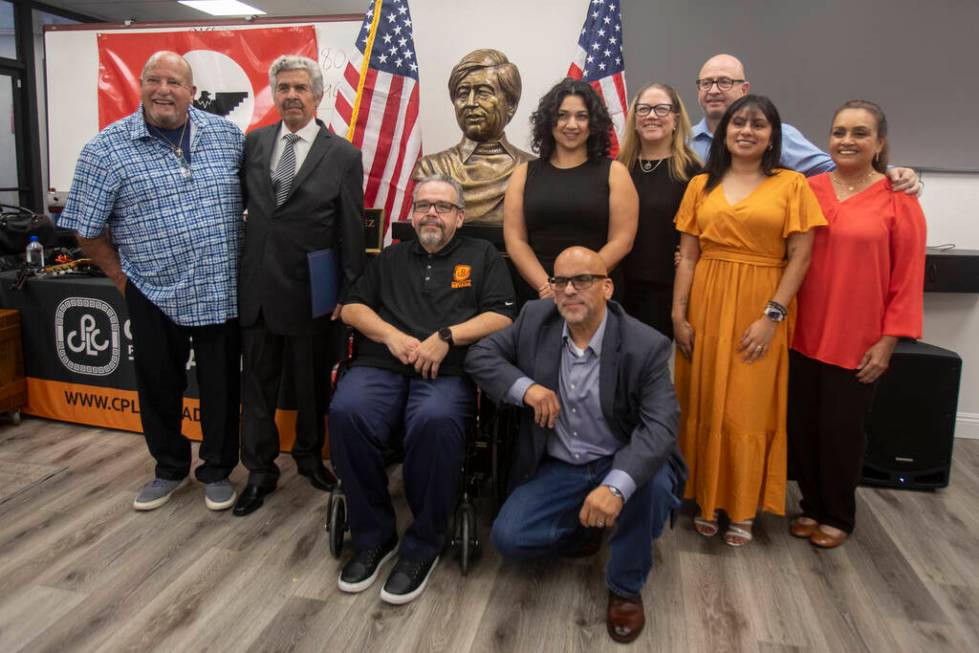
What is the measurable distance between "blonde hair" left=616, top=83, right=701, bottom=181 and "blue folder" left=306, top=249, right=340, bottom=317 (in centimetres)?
111

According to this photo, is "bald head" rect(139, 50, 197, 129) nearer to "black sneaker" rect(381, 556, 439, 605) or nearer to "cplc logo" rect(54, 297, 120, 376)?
"cplc logo" rect(54, 297, 120, 376)

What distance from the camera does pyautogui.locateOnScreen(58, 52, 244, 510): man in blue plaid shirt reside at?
2361 millimetres

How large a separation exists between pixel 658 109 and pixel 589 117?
246 mm

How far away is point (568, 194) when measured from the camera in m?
2.39

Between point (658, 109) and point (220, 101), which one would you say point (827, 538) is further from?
point (220, 101)

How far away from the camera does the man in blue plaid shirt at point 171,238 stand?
2.36 m

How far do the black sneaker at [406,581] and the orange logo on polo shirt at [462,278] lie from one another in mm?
884

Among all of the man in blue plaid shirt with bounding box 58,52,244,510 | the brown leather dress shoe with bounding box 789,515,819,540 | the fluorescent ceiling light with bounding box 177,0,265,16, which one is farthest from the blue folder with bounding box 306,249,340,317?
the fluorescent ceiling light with bounding box 177,0,265,16

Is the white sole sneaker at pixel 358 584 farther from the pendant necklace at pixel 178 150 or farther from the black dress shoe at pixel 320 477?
the pendant necklace at pixel 178 150

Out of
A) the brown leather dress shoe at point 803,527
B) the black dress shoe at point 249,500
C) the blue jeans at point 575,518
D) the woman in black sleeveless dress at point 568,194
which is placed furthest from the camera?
the black dress shoe at point 249,500

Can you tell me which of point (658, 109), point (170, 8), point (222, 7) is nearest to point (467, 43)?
point (658, 109)

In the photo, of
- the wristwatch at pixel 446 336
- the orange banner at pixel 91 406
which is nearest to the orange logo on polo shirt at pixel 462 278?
the wristwatch at pixel 446 336

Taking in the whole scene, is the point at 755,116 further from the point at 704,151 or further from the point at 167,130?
the point at 167,130

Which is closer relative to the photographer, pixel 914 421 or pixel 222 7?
pixel 914 421
